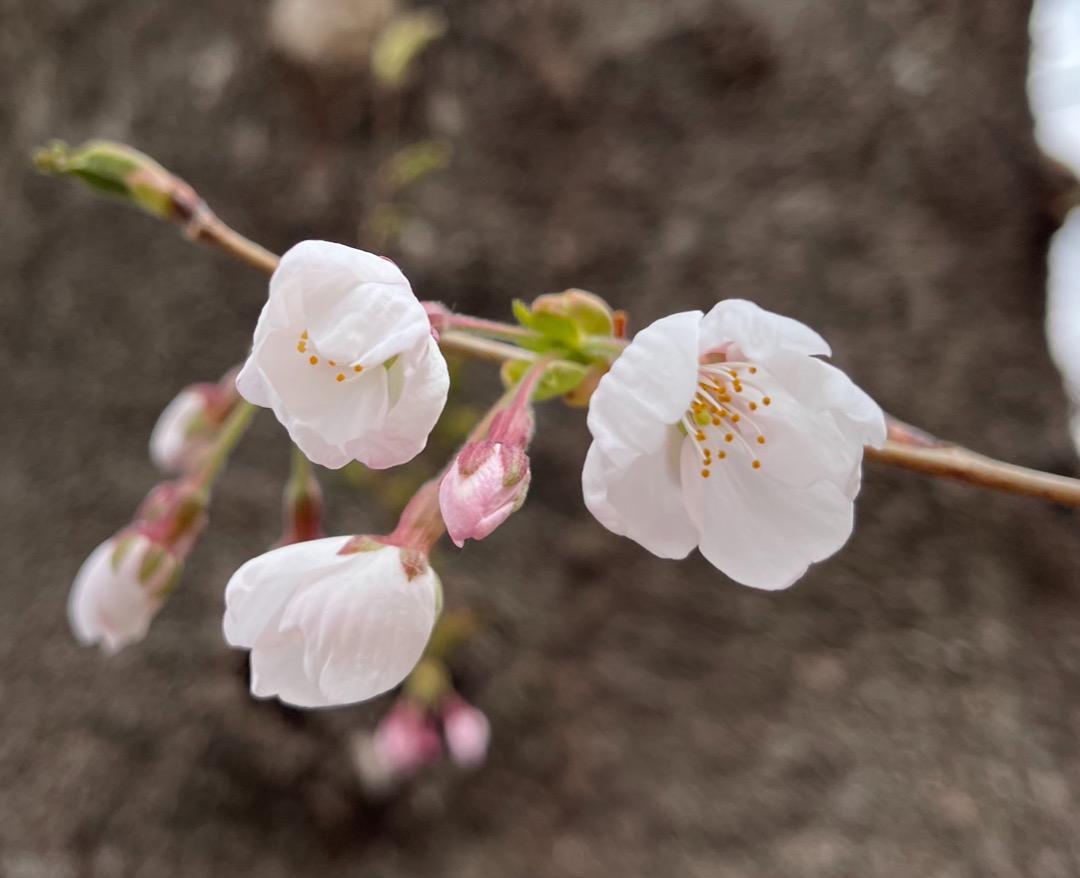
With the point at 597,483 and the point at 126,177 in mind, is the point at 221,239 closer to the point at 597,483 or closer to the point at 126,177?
the point at 126,177

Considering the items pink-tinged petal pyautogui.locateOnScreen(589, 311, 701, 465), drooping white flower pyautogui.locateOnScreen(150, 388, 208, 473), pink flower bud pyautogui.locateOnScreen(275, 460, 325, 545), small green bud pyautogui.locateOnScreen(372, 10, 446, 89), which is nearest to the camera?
pink-tinged petal pyautogui.locateOnScreen(589, 311, 701, 465)

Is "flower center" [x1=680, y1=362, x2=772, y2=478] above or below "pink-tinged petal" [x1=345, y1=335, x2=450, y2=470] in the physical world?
below

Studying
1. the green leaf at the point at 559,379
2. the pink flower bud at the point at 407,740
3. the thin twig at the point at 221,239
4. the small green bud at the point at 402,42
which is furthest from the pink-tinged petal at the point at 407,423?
the small green bud at the point at 402,42

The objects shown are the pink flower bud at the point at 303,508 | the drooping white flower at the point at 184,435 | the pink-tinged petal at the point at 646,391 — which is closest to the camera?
the pink-tinged petal at the point at 646,391

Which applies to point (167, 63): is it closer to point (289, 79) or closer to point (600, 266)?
point (289, 79)

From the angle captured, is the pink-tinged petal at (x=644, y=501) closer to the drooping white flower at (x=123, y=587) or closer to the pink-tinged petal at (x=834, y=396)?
the pink-tinged petal at (x=834, y=396)

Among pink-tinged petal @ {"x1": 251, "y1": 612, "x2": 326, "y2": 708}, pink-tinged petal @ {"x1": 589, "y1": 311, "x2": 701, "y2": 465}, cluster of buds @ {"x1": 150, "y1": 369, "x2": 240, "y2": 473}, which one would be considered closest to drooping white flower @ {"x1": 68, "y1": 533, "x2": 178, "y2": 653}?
cluster of buds @ {"x1": 150, "y1": 369, "x2": 240, "y2": 473}

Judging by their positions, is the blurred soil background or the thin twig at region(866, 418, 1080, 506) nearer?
the thin twig at region(866, 418, 1080, 506)

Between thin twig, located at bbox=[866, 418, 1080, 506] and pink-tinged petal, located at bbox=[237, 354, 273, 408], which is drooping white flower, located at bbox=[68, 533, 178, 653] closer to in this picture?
pink-tinged petal, located at bbox=[237, 354, 273, 408]
